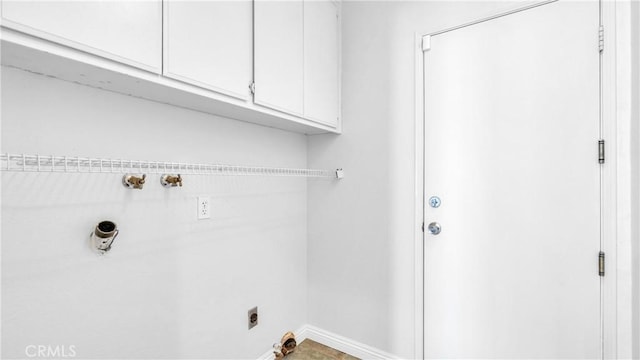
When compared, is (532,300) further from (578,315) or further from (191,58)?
(191,58)

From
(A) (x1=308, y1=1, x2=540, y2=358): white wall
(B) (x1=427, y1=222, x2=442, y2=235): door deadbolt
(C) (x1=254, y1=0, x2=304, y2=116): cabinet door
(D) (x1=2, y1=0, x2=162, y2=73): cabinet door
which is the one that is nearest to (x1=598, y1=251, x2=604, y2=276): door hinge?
(B) (x1=427, y1=222, x2=442, y2=235): door deadbolt

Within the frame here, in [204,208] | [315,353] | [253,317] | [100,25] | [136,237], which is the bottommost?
[315,353]

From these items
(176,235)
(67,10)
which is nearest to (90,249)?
(176,235)

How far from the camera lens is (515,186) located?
147 cm

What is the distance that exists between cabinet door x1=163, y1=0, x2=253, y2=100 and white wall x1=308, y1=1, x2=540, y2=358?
868 millimetres

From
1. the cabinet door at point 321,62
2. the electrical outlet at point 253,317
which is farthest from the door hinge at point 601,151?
the electrical outlet at point 253,317

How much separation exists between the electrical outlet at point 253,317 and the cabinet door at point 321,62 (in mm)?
1225

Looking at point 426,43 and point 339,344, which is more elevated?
point 426,43

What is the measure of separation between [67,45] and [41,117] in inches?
13.7

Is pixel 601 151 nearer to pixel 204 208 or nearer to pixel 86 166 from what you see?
pixel 204 208

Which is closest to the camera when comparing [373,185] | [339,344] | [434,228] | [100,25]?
[100,25]

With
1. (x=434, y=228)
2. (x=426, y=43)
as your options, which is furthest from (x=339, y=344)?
(x=426, y=43)

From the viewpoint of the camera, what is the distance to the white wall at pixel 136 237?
0.97m

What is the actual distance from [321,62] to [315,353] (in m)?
1.95
